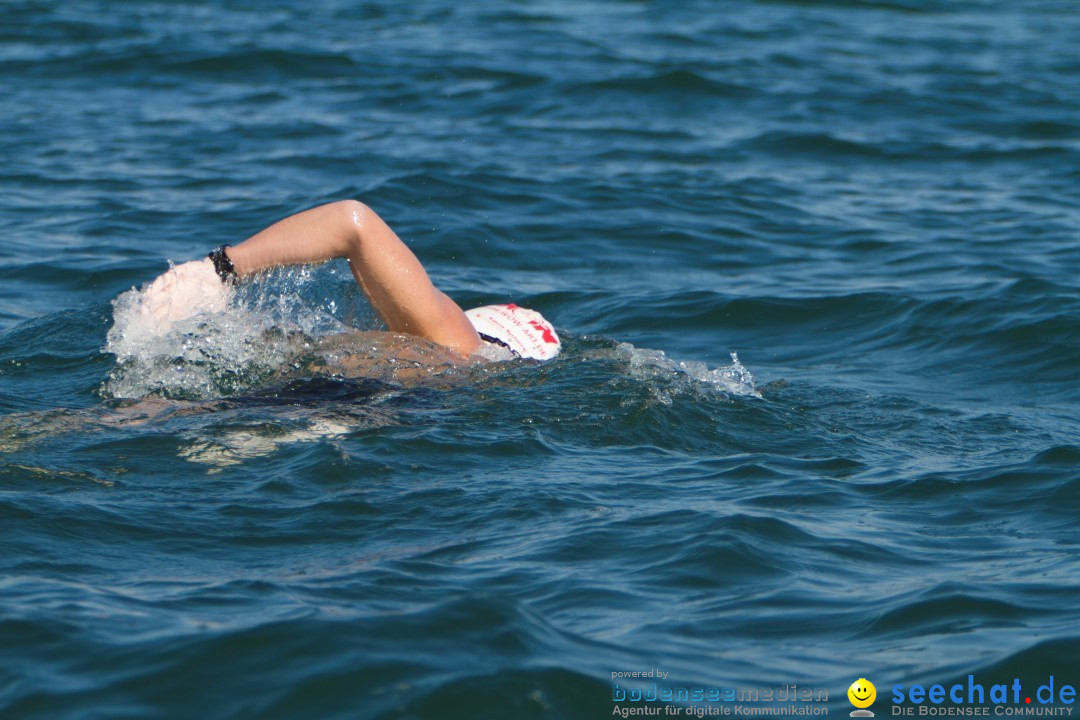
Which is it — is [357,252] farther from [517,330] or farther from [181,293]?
[517,330]

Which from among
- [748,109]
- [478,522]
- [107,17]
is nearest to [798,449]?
[478,522]

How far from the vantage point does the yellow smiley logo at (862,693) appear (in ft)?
12.4

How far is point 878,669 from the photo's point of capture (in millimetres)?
3998

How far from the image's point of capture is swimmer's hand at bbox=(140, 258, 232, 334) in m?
5.85

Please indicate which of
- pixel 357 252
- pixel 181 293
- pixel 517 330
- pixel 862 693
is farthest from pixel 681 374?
pixel 862 693

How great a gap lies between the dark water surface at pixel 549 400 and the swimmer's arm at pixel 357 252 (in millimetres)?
453

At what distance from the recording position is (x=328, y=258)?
609 centimetres

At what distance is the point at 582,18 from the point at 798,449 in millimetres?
14947

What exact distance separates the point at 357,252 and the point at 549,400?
1.16m

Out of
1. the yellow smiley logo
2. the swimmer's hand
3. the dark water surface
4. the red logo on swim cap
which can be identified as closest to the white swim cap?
the red logo on swim cap

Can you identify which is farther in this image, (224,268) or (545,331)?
(545,331)

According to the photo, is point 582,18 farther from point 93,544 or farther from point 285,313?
point 93,544

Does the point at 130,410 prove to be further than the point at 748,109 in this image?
No

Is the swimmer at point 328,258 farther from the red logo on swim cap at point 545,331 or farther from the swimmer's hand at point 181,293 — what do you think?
the red logo on swim cap at point 545,331
